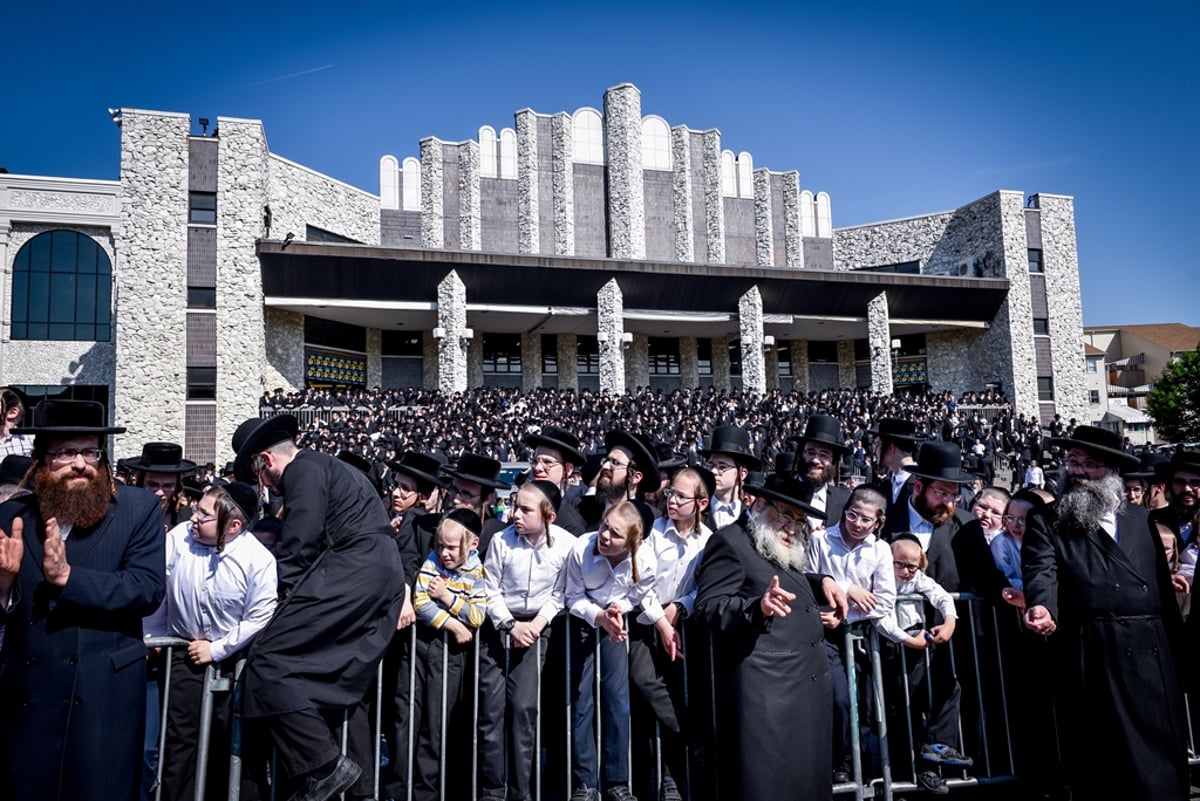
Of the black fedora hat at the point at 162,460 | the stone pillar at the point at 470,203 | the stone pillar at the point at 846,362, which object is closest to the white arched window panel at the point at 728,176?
the stone pillar at the point at 846,362

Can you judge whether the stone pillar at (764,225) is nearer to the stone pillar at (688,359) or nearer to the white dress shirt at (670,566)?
the stone pillar at (688,359)

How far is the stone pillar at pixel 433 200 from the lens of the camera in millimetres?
33625

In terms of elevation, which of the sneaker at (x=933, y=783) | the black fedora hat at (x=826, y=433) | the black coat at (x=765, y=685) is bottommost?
the sneaker at (x=933, y=783)

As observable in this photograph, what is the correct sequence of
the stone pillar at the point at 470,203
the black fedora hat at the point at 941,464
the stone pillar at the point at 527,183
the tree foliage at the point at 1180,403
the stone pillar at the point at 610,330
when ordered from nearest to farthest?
1. the black fedora hat at the point at 941,464
2. the stone pillar at the point at 610,330
3. the stone pillar at the point at 470,203
4. the stone pillar at the point at 527,183
5. the tree foliage at the point at 1180,403

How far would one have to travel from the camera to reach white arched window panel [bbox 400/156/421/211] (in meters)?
33.8

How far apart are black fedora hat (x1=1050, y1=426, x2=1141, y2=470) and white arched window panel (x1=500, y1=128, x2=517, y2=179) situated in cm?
3324

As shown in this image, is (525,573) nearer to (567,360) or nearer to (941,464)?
(941,464)

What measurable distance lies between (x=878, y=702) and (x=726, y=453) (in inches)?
74.1

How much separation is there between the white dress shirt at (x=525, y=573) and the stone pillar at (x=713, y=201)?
32.7 m

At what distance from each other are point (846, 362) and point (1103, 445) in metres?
35.6

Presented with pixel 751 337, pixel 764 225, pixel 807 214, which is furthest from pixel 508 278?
pixel 807 214

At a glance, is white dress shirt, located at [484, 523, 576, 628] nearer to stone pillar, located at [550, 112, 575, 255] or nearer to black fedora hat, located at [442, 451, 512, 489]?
black fedora hat, located at [442, 451, 512, 489]

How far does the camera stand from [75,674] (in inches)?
110

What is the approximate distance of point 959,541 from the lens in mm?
4676
